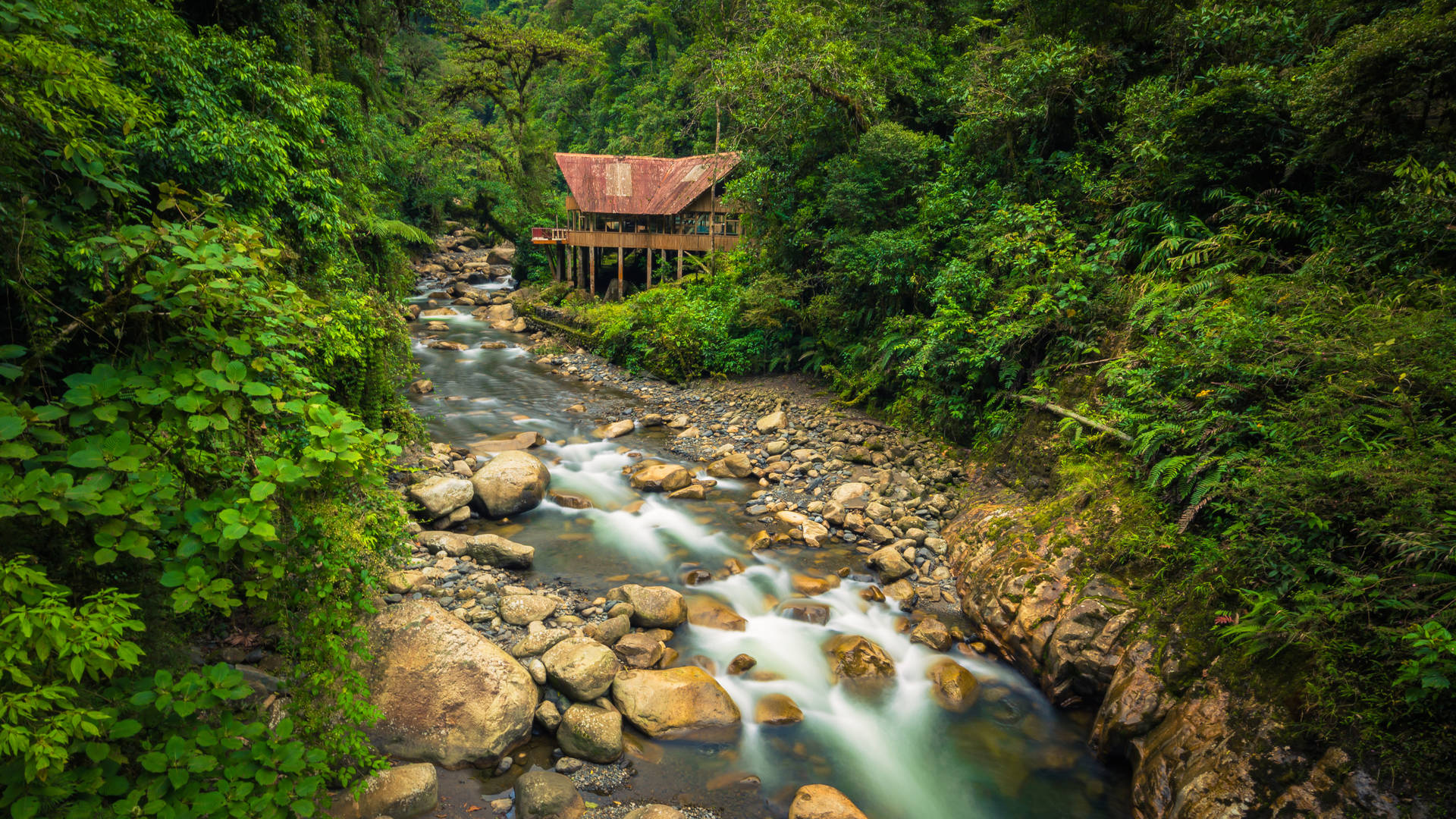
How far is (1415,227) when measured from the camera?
5.70 metres

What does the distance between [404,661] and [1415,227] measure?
10.2m

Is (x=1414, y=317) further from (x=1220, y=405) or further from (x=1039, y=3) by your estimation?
(x=1039, y=3)

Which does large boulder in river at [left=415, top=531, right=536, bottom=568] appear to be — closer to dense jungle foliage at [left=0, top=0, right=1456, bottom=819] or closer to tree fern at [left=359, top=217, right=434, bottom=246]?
dense jungle foliage at [left=0, top=0, right=1456, bottom=819]

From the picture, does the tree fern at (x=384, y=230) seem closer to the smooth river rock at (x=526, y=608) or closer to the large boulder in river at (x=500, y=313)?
the smooth river rock at (x=526, y=608)

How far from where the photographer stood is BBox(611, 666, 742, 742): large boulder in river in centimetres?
587

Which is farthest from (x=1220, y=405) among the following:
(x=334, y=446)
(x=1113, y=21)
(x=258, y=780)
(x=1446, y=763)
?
(x=1113, y=21)

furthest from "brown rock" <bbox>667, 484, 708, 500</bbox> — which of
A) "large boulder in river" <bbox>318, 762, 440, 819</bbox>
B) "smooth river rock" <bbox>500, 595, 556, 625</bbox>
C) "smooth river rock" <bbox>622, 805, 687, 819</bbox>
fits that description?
"large boulder in river" <bbox>318, 762, 440, 819</bbox>

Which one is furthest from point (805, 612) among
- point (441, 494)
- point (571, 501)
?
Answer: point (441, 494)

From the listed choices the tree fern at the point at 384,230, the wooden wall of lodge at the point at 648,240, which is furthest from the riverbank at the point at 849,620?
the wooden wall of lodge at the point at 648,240

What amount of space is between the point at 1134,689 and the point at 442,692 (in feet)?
20.2

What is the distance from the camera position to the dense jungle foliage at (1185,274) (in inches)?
169

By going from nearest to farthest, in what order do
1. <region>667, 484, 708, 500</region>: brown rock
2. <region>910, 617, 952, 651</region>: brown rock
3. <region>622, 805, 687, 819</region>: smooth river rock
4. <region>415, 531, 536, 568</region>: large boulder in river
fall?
<region>622, 805, 687, 819</region>: smooth river rock → <region>910, 617, 952, 651</region>: brown rock → <region>415, 531, 536, 568</region>: large boulder in river → <region>667, 484, 708, 500</region>: brown rock

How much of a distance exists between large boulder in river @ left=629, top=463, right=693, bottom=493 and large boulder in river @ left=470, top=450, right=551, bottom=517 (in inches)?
67.0

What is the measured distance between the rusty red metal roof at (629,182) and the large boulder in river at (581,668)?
21447 mm
